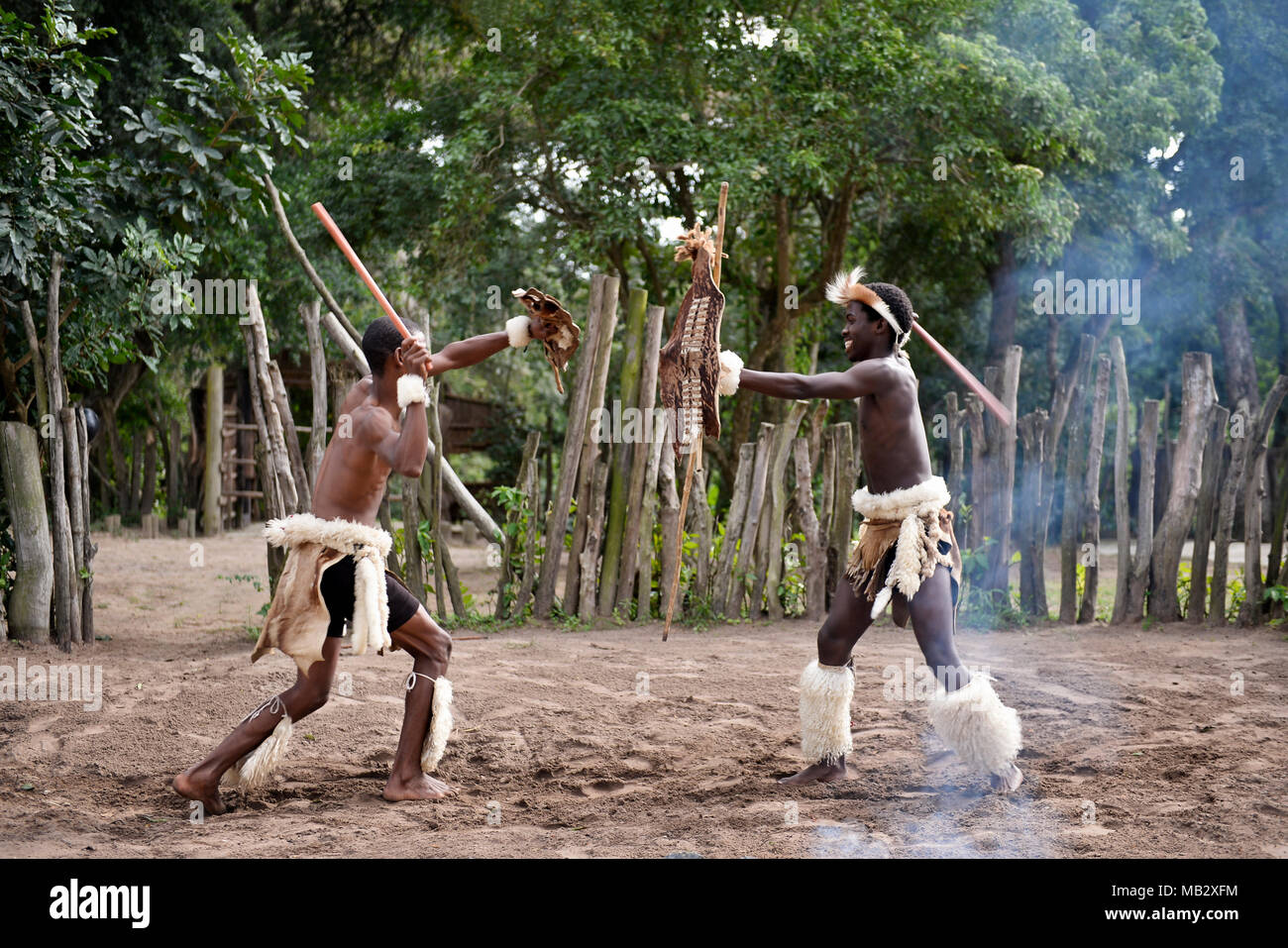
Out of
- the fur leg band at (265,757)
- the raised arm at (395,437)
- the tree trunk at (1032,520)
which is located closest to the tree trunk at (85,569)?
the fur leg band at (265,757)

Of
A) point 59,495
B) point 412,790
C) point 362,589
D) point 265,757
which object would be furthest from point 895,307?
point 59,495

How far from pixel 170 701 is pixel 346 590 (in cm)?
184

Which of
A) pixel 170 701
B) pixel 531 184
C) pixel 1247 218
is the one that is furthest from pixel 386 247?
pixel 1247 218

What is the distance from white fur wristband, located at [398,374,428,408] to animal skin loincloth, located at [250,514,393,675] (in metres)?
0.49

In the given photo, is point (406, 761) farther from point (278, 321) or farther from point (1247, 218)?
point (1247, 218)

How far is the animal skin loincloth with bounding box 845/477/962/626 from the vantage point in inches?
149

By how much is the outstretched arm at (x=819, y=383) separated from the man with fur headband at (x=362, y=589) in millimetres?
768

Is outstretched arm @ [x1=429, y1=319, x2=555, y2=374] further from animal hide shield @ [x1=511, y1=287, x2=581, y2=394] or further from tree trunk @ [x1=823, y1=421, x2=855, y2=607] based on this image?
tree trunk @ [x1=823, y1=421, x2=855, y2=607]

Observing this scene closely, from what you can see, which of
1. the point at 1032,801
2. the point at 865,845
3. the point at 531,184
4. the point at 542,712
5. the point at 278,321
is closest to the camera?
the point at 865,845

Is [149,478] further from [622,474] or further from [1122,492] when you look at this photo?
[1122,492]

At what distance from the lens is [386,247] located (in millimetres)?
11883

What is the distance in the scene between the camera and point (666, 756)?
4.32m

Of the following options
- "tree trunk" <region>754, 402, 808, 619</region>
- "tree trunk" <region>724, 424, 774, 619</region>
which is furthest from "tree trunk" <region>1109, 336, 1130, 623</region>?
"tree trunk" <region>724, 424, 774, 619</region>

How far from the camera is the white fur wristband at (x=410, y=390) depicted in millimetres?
3515
